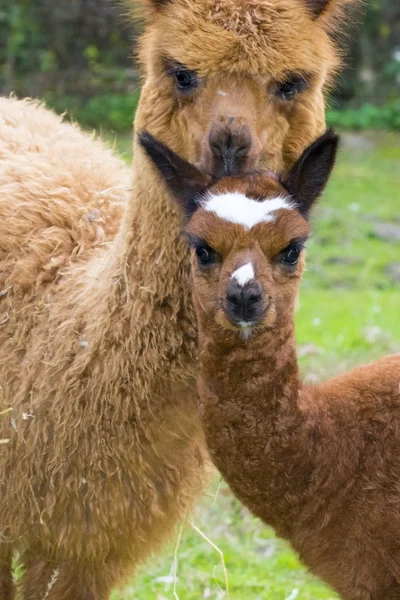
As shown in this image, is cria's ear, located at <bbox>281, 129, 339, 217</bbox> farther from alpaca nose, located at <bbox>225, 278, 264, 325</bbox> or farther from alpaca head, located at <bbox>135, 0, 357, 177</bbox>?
alpaca nose, located at <bbox>225, 278, 264, 325</bbox>

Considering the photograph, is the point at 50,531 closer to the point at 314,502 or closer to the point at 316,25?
the point at 314,502

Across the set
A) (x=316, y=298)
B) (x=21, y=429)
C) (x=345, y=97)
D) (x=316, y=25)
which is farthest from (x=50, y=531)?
(x=345, y=97)

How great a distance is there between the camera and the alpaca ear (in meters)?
3.57

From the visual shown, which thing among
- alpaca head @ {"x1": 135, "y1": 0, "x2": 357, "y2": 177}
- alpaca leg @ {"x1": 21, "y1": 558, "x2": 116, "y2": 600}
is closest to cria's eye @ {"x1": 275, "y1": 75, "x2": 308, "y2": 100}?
alpaca head @ {"x1": 135, "y1": 0, "x2": 357, "y2": 177}

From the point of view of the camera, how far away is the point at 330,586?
3.28 m

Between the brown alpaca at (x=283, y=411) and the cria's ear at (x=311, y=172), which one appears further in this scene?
the cria's ear at (x=311, y=172)

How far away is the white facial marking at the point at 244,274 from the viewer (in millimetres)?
2869

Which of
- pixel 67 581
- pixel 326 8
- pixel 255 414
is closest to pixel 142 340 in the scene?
pixel 255 414

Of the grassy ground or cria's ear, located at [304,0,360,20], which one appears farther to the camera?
the grassy ground

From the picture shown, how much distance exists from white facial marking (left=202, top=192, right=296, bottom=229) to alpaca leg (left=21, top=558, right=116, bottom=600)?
4.79 ft

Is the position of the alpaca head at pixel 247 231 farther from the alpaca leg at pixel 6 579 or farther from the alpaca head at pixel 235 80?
the alpaca leg at pixel 6 579

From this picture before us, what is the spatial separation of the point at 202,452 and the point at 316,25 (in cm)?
147

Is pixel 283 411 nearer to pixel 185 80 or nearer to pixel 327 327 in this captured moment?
pixel 185 80

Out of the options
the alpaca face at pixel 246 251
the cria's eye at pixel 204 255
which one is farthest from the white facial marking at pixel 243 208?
the cria's eye at pixel 204 255
